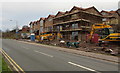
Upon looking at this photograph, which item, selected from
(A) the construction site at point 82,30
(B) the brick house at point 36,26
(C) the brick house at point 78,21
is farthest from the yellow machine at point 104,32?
(B) the brick house at point 36,26

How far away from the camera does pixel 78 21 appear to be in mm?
37688

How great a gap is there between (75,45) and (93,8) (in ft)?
79.9

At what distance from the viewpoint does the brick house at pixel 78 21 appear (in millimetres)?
36781

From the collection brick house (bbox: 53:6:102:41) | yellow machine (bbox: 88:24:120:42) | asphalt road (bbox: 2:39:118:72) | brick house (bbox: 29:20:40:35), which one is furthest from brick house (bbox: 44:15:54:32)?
asphalt road (bbox: 2:39:118:72)

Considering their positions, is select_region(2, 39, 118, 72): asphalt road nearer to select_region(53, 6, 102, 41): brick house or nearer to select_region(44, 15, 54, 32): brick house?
select_region(53, 6, 102, 41): brick house

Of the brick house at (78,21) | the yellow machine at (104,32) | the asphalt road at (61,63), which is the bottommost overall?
the asphalt road at (61,63)

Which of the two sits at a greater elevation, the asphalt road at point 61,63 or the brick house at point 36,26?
the brick house at point 36,26

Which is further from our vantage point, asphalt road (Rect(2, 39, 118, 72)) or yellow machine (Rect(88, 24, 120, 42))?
yellow machine (Rect(88, 24, 120, 42))

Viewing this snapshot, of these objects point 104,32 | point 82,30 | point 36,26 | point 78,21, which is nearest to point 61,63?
point 104,32

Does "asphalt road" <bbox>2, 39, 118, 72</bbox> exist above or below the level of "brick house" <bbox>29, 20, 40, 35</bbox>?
below

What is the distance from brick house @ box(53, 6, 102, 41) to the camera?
121ft

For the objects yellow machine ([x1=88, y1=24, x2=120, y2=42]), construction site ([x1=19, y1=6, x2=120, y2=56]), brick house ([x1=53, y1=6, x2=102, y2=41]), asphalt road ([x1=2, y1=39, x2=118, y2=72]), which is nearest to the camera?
asphalt road ([x1=2, y1=39, x2=118, y2=72])

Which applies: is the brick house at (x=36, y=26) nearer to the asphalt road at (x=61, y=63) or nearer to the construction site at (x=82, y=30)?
the construction site at (x=82, y=30)

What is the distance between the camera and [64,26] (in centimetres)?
4466
